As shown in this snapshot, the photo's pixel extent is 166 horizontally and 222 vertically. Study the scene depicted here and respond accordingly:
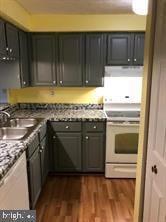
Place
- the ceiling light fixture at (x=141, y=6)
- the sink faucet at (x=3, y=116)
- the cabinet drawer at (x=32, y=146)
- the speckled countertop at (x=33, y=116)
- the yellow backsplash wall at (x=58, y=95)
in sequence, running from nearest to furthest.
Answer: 1. the speckled countertop at (x=33, y=116)
2. the ceiling light fixture at (x=141, y=6)
3. the cabinet drawer at (x=32, y=146)
4. the sink faucet at (x=3, y=116)
5. the yellow backsplash wall at (x=58, y=95)

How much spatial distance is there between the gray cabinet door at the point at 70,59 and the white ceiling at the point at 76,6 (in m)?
0.36

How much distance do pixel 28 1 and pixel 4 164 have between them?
198cm

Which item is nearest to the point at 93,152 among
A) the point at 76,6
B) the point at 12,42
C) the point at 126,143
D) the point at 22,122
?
the point at 126,143

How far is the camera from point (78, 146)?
3145 millimetres

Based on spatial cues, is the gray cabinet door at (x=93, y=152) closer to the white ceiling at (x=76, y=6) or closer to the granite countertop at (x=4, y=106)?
the granite countertop at (x=4, y=106)

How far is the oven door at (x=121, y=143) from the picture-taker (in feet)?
9.89

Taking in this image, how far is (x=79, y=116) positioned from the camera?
3098 mm

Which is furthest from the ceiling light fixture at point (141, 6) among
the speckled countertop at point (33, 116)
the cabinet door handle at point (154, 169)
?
the speckled countertop at point (33, 116)

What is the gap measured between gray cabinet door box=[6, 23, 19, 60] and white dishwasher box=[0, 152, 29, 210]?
51.8 inches

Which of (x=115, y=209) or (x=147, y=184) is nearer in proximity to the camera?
(x=147, y=184)

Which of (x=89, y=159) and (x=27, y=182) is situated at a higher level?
(x=27, y=182)

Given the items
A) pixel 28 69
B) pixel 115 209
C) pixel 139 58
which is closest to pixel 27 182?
pixel 115 209

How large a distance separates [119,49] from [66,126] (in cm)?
138

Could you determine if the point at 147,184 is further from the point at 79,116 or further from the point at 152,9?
the point at 79,116
